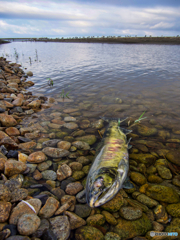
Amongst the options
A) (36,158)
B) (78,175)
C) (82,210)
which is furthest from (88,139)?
(82,210)

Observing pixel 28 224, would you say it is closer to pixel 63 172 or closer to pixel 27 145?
pixel 63 172

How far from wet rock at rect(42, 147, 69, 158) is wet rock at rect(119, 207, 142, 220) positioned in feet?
7.45

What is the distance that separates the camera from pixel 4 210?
2.60 m

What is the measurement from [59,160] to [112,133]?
6.87 ft

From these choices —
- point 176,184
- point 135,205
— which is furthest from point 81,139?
point 176,184

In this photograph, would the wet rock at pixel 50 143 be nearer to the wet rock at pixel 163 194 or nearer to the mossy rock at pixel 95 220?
the mossy rock at pixel 95 220

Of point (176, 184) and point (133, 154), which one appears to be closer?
point (176, 184)

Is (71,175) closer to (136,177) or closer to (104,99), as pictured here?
(136,177)

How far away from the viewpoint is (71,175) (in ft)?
13.0

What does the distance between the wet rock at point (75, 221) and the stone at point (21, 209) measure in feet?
2.10

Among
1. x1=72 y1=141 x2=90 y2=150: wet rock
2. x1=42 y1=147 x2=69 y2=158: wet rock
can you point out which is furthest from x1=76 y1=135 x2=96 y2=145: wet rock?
x1=42 y1=147 x2=69 y2=158: wet rock

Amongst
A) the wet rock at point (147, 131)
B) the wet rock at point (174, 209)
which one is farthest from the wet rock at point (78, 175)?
the wet rock at point (147, 131)

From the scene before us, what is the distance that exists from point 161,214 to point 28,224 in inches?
106

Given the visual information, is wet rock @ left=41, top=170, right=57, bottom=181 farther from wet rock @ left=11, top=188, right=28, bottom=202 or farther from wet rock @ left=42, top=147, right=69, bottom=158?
wet rock @ left=11, top=188, right=28, bottom=202
